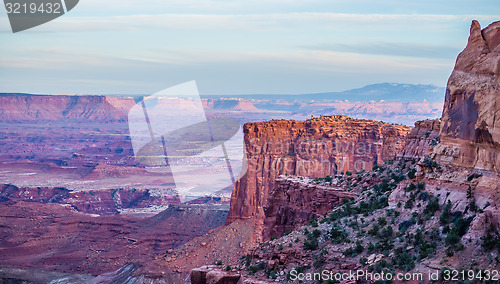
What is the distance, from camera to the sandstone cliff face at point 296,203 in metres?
30.8

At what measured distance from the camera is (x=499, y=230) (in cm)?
1692

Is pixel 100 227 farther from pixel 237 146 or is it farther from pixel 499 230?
pixel 237 146

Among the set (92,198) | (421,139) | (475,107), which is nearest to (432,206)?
(475,107)

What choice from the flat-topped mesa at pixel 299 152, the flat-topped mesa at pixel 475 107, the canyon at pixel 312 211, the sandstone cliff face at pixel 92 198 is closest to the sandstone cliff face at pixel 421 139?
the canyon at pixel 312 211

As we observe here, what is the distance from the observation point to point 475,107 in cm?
1850

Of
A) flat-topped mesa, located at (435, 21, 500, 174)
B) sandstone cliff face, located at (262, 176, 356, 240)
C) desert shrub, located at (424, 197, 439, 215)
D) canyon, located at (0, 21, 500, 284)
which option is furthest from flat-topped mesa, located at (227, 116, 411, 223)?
flat-topped mesa, located at (435, 21, 500, 174)

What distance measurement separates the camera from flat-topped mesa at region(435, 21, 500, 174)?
17.7 metres

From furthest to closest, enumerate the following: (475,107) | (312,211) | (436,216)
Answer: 1. (312,211)
2. (436,216)
3. (475,107)

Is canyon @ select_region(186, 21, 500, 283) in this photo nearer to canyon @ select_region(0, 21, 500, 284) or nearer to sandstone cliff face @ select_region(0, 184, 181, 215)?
canyon @ select_region(0, 21, 500, 284)

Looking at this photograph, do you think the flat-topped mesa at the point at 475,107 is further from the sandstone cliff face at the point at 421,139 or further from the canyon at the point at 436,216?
the sandstone cliff face at the point at 421,139

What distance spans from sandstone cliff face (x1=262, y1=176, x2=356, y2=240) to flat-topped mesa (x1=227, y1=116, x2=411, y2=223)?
1547 cm

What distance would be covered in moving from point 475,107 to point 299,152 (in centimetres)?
3451

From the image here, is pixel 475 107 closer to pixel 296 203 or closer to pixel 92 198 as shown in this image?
pixel 296 203

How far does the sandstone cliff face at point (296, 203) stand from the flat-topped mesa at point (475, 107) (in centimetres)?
1017
